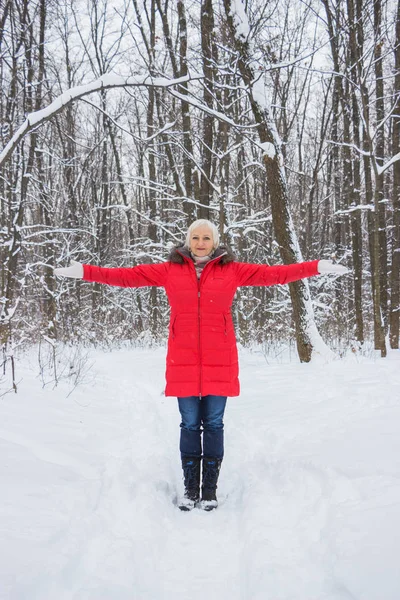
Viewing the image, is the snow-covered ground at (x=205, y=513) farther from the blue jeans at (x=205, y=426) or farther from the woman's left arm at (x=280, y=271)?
the woman's left arm at (x=280, y=271)

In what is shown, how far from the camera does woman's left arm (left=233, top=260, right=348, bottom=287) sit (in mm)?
3041

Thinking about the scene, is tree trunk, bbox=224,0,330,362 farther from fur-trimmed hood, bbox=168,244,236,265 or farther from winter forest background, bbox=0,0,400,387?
fur-trimmed hood, bbox=168,244,236,265

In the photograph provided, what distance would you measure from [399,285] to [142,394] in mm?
8238

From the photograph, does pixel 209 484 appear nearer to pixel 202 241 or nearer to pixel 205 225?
pixel 202 241

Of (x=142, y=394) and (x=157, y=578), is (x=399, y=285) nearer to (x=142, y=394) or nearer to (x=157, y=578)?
(x=142, y=394)

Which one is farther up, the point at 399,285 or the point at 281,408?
the point at 399,285

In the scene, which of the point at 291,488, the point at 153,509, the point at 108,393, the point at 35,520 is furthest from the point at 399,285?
the point at 35,520

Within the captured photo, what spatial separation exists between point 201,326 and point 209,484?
1176mm

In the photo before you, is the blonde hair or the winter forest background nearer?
the blonde hair

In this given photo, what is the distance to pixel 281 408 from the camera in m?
4.65

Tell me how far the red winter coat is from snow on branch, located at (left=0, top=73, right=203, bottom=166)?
7.84 ft

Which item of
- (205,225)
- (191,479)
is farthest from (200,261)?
(191,479)

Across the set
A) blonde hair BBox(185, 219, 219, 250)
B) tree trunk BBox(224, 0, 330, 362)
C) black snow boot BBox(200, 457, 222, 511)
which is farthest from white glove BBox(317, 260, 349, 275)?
tree trunk BBox(224, 0, 330, 362)

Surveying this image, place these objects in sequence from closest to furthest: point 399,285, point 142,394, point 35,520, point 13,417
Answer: point 35,520 → point 13,417 → point 142,394 → point 399,285
